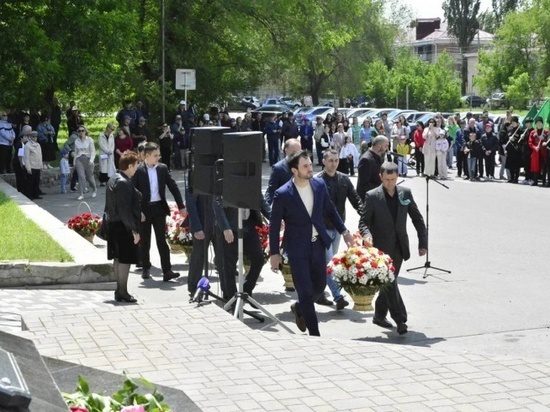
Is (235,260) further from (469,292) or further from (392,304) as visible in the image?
(469,292)

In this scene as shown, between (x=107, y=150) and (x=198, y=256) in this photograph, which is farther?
(x=107, y=150)

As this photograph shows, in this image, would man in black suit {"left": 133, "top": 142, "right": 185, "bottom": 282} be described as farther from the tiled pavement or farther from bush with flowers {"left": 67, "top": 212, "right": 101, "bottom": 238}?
the tiled pavement

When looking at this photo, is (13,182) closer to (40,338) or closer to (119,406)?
(40,338)

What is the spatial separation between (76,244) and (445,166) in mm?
20529

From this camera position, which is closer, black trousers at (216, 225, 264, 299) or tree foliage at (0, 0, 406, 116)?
black trousers at (216, 225, 264, 299)

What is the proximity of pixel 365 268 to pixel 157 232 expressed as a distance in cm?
440

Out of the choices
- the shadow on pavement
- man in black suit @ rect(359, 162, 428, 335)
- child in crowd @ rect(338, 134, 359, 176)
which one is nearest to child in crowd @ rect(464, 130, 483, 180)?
child in crowd @ rect(338, 134, 359, 176)

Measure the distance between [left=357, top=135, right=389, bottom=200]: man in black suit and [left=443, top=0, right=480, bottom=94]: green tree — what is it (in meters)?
112

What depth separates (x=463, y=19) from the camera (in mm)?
125625

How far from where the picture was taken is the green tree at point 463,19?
12462 cm

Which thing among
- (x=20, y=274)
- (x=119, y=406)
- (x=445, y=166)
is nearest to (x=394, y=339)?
(x=20, y=274)

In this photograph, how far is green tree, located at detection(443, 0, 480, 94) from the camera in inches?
4906

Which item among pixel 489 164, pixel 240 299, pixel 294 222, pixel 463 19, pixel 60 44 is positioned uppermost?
pixel 463 19

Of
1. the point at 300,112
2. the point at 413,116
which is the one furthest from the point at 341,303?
the point at 300,112
